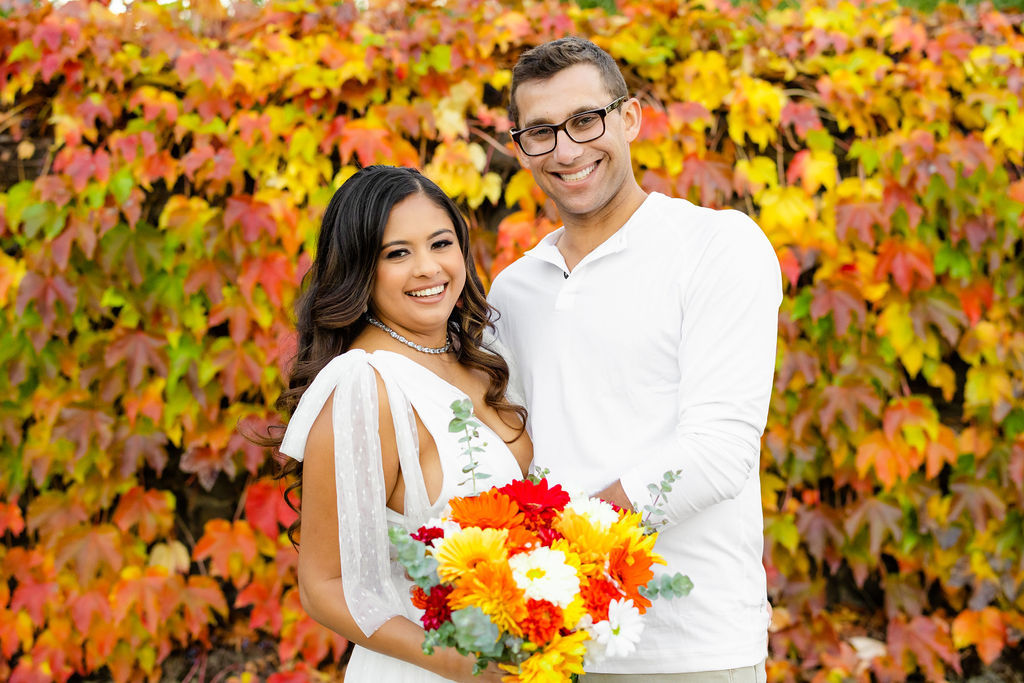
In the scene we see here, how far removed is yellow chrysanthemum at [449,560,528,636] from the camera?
1.23 m

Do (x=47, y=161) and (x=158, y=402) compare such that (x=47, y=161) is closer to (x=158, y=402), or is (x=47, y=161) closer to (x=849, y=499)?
(x=158, y=402)

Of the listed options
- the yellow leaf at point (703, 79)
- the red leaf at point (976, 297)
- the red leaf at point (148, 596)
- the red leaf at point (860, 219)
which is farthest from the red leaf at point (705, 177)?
the red leaf at point (148, 596)

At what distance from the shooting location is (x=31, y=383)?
346 centimetres

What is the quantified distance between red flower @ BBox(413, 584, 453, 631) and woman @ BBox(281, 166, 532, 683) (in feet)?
0.89

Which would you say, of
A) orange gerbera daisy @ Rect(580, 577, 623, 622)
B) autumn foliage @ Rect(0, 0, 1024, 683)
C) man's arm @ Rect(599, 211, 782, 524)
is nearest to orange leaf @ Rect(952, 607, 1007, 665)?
autumn foliage @ Rect(0, 0, 1024, 683)

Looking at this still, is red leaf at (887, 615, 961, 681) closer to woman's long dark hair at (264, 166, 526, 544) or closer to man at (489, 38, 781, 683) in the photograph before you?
man at (489, 38, 781, 683)

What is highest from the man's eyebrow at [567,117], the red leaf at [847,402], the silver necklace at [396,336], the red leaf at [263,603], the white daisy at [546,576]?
the man's eyebrow at [567,117]

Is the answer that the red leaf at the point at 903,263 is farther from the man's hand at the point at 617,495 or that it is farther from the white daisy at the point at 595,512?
the white daisy at the point at 595,512

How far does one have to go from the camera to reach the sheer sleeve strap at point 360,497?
1.77m

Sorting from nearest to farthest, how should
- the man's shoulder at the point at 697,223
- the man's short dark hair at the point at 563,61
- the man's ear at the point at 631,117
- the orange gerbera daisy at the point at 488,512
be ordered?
the orange gerbera daisy at the point at 488,512 → the man's shoulder at the point at 697,223 → the man's short dark hair at the point at 563,61 → the man's ear at the point at 631,117

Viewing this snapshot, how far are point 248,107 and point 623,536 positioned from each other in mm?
2671

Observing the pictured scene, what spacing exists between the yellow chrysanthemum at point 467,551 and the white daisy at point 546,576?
3 cm

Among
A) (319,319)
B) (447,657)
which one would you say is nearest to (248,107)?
(319,319)

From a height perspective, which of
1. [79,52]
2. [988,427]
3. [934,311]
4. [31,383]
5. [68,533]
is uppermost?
[79,52]
